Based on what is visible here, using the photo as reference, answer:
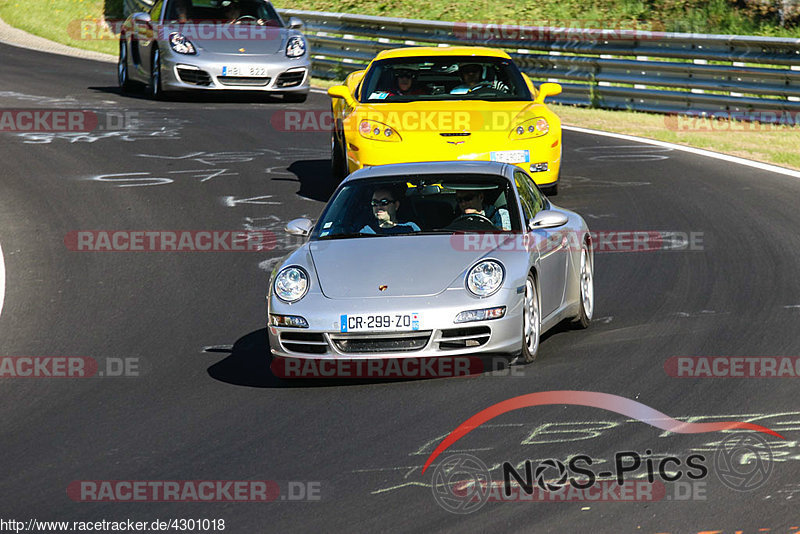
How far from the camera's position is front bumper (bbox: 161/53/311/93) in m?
20.5

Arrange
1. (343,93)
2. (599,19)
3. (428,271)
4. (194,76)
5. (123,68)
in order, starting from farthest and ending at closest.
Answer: (599,19) < (123,68) < (194,76) < (343,93) < (428,271)

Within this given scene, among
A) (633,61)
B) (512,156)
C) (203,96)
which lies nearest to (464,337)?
(512,156)

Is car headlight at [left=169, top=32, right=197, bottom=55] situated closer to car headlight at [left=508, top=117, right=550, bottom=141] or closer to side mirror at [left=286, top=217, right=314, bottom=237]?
car headlight at [left=508, top=117, right=550, bottom=141]

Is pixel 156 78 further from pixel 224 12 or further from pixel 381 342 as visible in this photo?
pixel 381 342

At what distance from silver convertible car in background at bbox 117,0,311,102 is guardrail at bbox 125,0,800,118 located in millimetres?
3265

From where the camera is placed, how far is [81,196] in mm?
15000

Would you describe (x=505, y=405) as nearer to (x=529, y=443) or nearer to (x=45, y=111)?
(x=529, y=443)

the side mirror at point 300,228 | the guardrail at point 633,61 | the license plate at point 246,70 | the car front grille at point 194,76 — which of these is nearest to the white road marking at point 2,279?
the side mirror at point 300,228

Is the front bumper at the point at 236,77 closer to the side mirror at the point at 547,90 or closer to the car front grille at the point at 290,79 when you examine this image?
the car front grille at the point at 290,79

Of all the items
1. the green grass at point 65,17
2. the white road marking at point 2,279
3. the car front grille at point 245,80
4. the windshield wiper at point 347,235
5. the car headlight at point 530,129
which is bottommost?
the green grass at point 65,17

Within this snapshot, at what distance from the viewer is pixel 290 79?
2089 cm

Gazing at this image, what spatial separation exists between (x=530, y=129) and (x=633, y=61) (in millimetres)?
7909

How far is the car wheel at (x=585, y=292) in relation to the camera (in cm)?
948

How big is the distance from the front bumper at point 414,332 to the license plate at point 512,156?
5481mm
